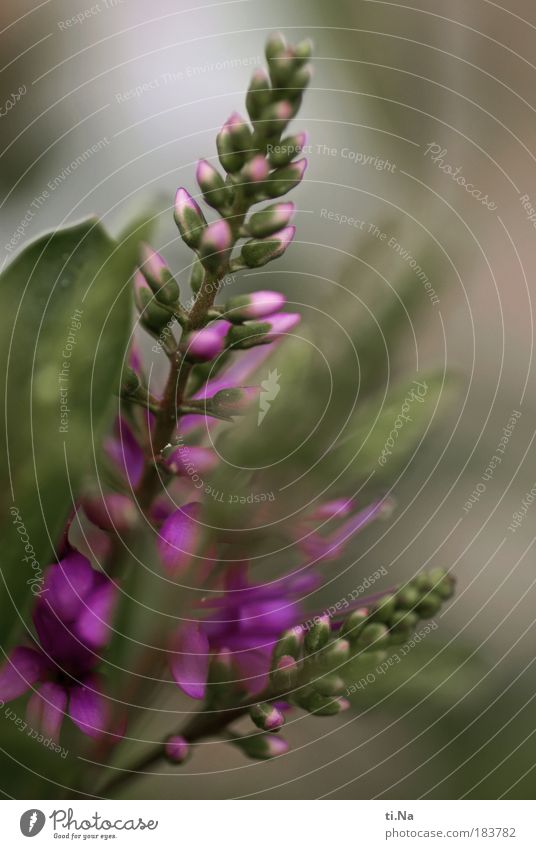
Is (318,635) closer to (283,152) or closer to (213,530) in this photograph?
(213,530)

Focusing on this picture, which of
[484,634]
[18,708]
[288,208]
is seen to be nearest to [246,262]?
[288,208]

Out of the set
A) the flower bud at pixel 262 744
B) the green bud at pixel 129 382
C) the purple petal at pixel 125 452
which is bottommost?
the flower bud at pixel 262 744

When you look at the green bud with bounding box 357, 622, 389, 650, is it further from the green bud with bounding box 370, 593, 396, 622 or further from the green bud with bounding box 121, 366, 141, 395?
the green bud with bounding box 121, 366, 141, 395

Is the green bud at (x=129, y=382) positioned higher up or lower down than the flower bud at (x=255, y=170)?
lower down

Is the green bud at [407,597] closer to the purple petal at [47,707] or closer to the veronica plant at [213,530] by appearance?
the veronica plant at [213,530]

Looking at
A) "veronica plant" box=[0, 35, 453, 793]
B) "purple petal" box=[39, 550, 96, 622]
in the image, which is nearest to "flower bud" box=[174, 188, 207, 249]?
"veronica plant" box=[0, 35, 453, 793]

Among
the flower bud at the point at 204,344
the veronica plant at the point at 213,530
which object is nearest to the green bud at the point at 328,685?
the veronica plant at the point at 213,530

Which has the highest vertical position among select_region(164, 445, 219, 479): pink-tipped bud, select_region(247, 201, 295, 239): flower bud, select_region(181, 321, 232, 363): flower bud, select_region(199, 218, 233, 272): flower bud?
select_region(247, 201, 295, 239): flower bud
